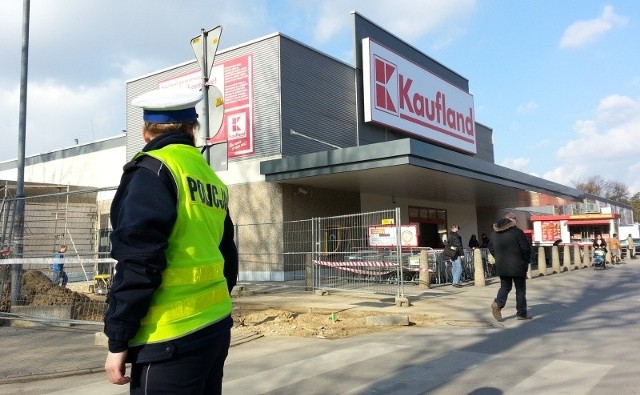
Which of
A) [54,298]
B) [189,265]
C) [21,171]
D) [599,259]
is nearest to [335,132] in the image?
[599,259]

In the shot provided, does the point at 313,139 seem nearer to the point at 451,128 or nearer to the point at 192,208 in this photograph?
the point at 451,128

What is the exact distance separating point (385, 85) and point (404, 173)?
Answer: 570 centimetres

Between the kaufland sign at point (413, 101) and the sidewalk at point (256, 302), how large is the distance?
8.66 meters

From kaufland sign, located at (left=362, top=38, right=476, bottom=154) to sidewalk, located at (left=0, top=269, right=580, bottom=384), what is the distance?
28.4 feet

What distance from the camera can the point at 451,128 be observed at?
84.2ft

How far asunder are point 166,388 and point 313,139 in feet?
56.4

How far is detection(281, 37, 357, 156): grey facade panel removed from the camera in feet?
58.6

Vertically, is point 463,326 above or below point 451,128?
below

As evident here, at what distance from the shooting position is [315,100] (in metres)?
19.0

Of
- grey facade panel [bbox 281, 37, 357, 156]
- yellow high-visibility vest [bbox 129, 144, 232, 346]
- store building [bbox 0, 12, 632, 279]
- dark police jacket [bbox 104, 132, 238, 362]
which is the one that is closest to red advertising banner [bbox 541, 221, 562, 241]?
store building [bbox 0, 12, 632, 279]

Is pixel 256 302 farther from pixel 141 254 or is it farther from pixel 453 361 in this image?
pixel 141 254

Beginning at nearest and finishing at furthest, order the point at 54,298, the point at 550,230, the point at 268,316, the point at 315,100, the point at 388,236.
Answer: the point at 268,316 → the point at 54,298 → the point at 388,236 → the point at 315,100 → the point at 550,230

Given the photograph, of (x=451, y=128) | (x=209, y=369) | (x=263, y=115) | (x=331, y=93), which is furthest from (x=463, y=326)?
(x=451, y=128)

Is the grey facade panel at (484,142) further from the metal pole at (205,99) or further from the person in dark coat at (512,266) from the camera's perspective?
the metal pole at (205,99)
